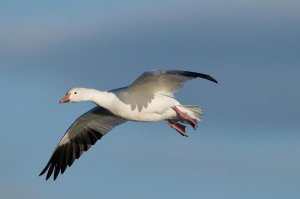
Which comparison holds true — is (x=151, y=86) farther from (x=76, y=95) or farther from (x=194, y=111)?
(x=76, y=95)

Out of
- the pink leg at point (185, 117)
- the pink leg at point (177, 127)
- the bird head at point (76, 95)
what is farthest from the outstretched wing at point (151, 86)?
the pink leg at point (177, 127)

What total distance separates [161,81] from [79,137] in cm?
282

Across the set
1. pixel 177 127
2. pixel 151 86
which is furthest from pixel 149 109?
pixel 177 127

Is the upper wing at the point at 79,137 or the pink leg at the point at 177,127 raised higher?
the pink leg at the point at 177,127

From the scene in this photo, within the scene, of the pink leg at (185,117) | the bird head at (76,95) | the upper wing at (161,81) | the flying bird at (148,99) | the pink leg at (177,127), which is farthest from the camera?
the pink leg at (177,127)

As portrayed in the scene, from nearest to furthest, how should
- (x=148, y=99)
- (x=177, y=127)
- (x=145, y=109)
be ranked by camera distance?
(x=145, y=109) < (x=148, y=99) < (x=177, y=127)

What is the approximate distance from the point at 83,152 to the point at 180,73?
342 cm

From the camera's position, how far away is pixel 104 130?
17.8m

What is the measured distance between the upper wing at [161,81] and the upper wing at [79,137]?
1.85 metres

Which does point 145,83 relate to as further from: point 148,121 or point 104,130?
point 104,130

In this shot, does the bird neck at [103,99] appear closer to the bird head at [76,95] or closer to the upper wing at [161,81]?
the bird head at [76,95]

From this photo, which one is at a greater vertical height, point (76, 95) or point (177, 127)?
point (177, 127)

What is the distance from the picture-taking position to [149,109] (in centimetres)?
1570

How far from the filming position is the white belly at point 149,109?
15.6 m
